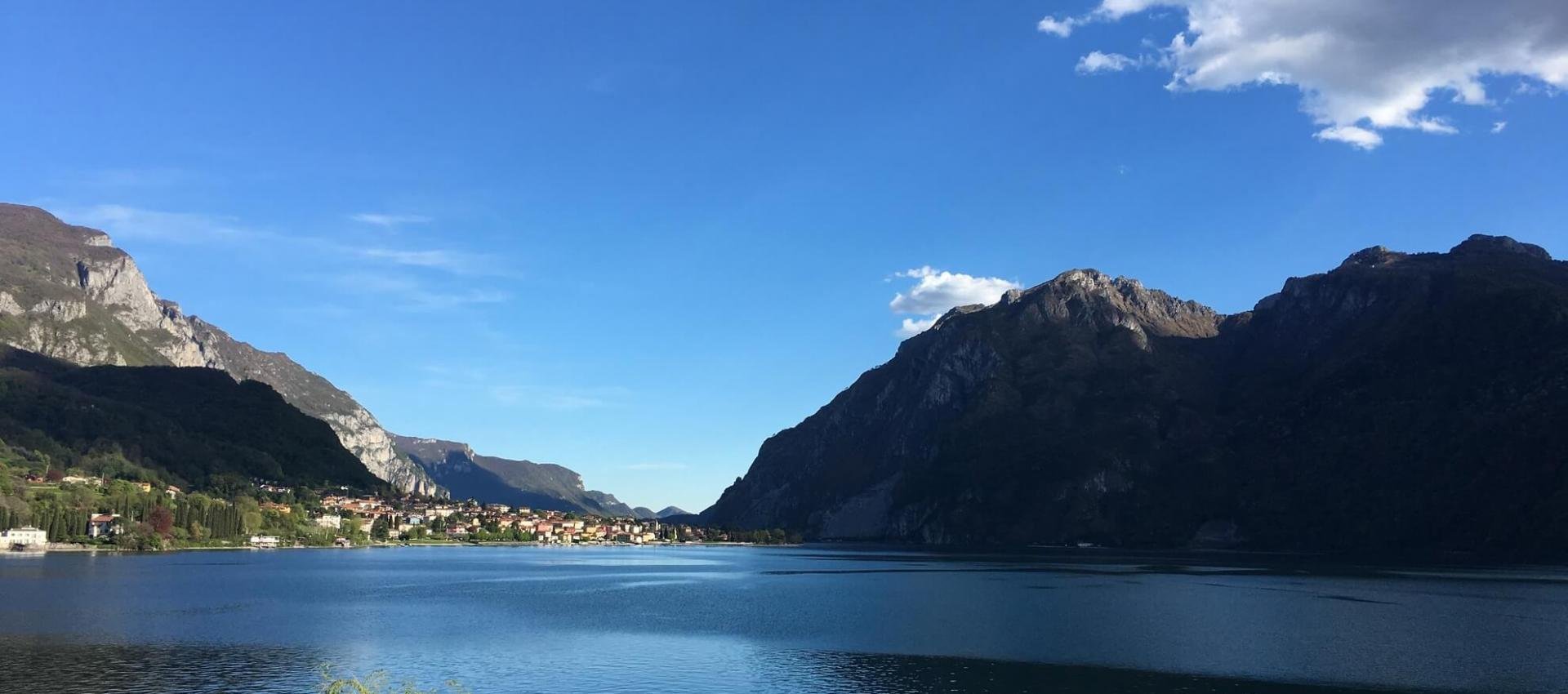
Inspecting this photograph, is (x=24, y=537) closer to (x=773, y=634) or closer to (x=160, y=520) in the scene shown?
(x=160, y=520)

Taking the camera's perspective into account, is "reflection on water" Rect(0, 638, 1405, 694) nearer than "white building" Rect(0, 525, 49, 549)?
Yes

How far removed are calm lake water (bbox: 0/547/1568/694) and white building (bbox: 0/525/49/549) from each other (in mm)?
42030

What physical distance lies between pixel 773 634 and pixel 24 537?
150533 millimetres

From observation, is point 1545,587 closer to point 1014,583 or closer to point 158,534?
point 1014,583

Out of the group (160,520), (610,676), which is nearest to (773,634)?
(610,676)

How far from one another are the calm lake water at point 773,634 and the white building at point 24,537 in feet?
138

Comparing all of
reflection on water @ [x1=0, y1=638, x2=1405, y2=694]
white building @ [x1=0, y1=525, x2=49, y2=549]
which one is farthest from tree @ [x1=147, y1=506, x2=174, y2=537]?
reflection on water @ [x1=0, y1=638, x2=1405, y2=694]

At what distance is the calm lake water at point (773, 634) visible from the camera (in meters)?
52.7

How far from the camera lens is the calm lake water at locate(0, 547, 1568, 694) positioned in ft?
173

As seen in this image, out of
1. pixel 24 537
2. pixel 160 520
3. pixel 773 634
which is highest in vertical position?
pixel 160 520

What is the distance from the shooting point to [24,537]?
164 m

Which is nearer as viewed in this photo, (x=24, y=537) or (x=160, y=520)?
(x=24, y=537)

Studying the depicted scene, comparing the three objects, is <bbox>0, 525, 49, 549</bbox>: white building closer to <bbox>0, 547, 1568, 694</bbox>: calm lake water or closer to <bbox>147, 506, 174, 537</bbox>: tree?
<bbox>147, 506, 174, 537</bbox>: tree

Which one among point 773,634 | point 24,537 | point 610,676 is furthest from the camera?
point 24,537
